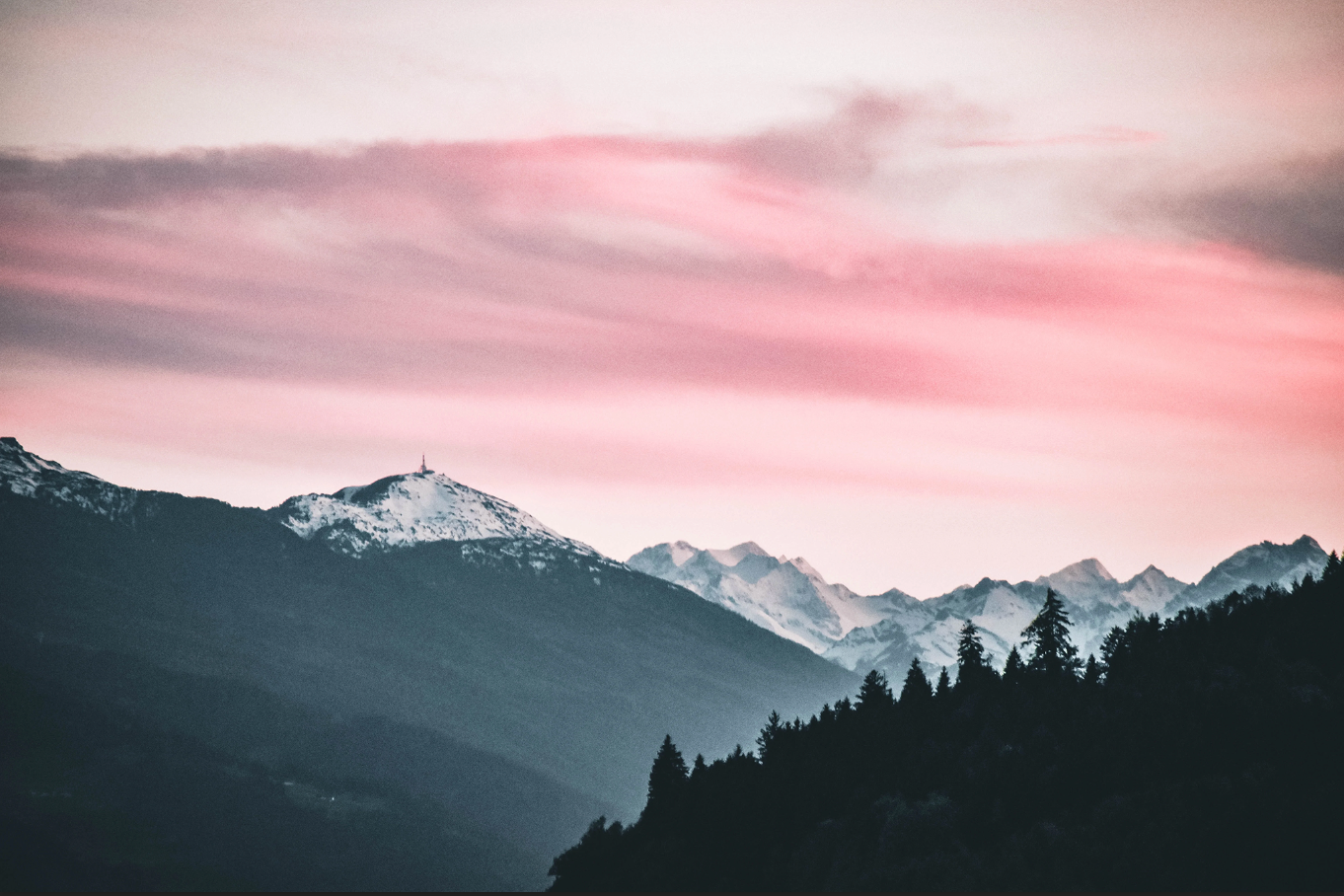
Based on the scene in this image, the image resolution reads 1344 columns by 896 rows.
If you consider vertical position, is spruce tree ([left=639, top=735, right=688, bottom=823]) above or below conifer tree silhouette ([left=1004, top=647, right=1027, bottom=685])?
below

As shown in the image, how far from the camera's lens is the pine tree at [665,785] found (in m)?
187

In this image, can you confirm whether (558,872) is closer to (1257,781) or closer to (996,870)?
(996,870)

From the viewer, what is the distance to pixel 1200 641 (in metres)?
184

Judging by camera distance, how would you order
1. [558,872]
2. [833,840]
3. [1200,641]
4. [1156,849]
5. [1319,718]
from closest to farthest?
[1156,849]
[1319,718]
[833,840]
[1200,641]
[558,872]

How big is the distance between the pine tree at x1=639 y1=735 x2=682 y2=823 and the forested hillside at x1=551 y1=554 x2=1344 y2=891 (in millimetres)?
294

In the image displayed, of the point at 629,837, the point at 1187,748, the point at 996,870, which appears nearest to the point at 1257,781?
the point at 1187,748

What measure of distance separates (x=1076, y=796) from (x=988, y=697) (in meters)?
25.8

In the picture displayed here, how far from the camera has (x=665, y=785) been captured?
190 m

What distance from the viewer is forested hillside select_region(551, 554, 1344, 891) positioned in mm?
144375

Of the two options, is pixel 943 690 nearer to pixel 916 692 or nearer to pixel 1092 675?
pixel 916 692

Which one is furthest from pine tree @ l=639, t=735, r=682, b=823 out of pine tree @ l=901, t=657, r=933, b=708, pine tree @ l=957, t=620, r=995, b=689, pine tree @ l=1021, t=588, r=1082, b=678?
pine tree @ l=1021, t=588, r=1082, b=678

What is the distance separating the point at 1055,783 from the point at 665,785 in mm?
54129

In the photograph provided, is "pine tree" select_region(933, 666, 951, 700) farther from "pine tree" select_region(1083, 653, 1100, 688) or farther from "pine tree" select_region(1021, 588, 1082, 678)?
"pine tree" select_region(1083, 653, 1100, 688)

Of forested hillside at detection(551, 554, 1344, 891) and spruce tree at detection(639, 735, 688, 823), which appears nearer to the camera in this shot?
forested hillside at detection(551, 554, 1344, 891)
